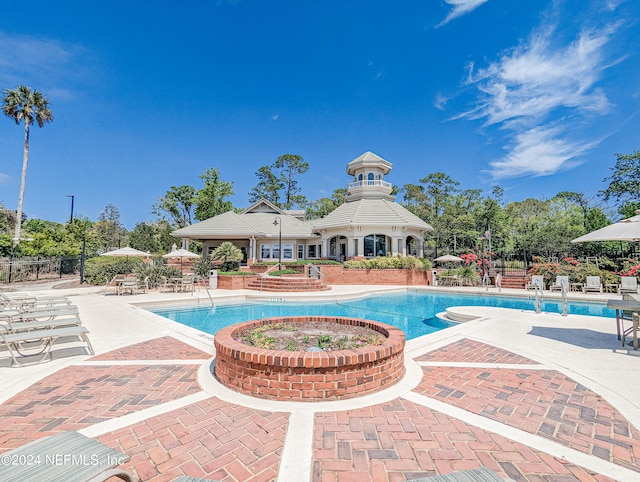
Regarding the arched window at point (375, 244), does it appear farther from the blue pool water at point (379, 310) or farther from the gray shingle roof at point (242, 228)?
the blue pool water at point (379, 310)

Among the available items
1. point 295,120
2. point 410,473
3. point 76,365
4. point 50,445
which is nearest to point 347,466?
point 410,473

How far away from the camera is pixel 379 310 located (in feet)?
42.6

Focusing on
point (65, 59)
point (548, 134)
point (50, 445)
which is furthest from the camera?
point (548, 134)

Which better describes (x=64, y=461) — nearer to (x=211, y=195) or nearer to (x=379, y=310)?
(x=379, y=310)

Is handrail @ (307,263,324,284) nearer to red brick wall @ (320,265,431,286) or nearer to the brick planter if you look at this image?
red brick wall @ (320,265,431,286)

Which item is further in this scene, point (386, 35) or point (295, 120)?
point (295, 120)

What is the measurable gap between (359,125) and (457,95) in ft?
35.6

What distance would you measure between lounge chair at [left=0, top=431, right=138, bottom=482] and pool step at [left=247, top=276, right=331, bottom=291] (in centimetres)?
1564

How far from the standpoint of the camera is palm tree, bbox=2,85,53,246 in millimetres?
28844

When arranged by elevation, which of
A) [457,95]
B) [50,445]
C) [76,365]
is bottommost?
[76,365]

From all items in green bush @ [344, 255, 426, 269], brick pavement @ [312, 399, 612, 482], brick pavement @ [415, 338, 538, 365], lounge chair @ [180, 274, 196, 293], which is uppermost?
green bush @ [344, 255, 426, 269]

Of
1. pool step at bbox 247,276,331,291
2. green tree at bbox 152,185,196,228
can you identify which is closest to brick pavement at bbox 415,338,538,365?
pool step at bbox 247,276,331,291

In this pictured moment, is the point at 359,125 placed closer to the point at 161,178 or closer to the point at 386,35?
the point at 386,35

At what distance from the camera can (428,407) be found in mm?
3545
